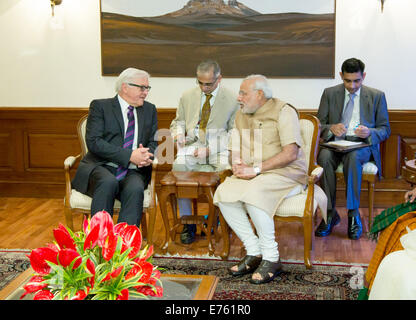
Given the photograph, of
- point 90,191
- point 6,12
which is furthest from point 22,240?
point 6,12

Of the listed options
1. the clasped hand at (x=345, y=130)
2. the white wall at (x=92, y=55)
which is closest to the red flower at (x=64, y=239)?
the clasped hand at (x=345, y=130)

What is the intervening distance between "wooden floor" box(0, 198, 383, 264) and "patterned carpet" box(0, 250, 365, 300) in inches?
7.9

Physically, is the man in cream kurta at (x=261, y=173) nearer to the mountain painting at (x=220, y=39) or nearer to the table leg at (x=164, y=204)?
the table leg at (x=164, y=204)

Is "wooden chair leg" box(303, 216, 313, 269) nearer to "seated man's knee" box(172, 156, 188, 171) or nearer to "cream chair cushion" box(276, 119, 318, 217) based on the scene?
"cream chair cushion" box(276, 119, 318, 217)

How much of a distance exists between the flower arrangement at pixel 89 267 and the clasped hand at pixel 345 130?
3.39 m

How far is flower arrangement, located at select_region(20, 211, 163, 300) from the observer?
2072mm

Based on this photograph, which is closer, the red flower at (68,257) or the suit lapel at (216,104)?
the red flower at (68,257)

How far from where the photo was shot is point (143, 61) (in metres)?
6.10

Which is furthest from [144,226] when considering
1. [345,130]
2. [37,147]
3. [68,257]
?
[68,257]

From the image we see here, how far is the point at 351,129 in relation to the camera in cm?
538

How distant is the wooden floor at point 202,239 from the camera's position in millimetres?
4680

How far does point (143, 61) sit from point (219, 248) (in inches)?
85.5

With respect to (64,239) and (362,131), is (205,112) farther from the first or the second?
(64,239)

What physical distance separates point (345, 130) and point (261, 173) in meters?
1.22
